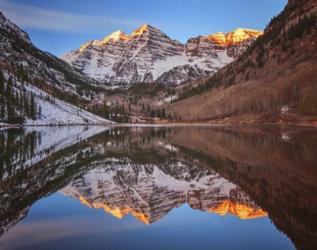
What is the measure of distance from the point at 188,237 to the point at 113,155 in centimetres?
3293

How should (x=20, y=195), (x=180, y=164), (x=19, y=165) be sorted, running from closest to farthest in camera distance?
(x=20, y=195) → (x=19, y=165) → (x=180, y=164)

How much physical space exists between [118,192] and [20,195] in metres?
5.50

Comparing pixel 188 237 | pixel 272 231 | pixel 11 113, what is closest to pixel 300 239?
pixel 272 231

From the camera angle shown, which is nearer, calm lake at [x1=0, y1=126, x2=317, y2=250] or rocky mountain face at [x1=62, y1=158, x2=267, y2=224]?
calm lake at [x1=0, y1=126, x2=317, y2=250]

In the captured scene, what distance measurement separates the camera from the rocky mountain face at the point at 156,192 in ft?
65.4

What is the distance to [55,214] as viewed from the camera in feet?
62.7

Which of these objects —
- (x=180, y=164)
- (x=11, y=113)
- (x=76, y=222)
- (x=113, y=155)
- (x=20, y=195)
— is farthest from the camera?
(x=11, y=113)

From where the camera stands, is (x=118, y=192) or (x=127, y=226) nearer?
(x=127, y=226)

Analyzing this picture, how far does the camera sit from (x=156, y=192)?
83.9ft

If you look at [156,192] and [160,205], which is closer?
[160,205]

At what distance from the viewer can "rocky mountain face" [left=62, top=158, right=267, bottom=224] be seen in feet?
65.4

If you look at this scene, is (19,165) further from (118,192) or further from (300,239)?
(300,239)

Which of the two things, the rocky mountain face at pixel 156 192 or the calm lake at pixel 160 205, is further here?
the rocky mountain face at pixel 156 192

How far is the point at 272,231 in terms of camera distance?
16.0 metres
